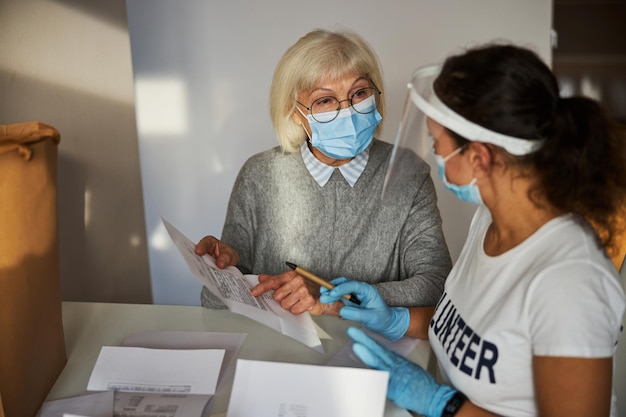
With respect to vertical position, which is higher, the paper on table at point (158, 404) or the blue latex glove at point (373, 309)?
the blue latex glove at point (373, 309)

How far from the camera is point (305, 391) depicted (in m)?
1.20

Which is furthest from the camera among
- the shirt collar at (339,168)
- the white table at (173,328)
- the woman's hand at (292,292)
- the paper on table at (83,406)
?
the shirt collar at (339,168)

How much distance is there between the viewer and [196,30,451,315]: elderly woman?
1.79 meters

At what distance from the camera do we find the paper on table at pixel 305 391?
1166 millimetres

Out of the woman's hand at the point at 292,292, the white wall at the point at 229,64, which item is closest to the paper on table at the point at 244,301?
the woman's hand at the point at 292,292

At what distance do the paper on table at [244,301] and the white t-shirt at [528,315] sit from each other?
1.04 feet

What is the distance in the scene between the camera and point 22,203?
1.19 meters

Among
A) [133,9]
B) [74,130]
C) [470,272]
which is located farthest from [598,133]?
[133,9]

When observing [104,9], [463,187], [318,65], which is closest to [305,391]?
[463,187]

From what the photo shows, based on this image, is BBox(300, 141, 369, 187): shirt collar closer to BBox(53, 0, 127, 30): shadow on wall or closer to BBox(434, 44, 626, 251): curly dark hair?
BBox(434, 44, 626, 251): curly dark hair

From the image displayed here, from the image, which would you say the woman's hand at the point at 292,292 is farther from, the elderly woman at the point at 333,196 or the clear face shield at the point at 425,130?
the clear face shield at the point at 425,130

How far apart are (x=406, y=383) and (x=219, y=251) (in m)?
0.66

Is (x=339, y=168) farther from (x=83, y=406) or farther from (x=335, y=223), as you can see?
(x=83, y=406)

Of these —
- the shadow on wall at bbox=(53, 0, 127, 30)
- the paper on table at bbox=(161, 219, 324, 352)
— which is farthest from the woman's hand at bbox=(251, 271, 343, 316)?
the shadow on wall at bbox=(53, 0, 127, 30)
